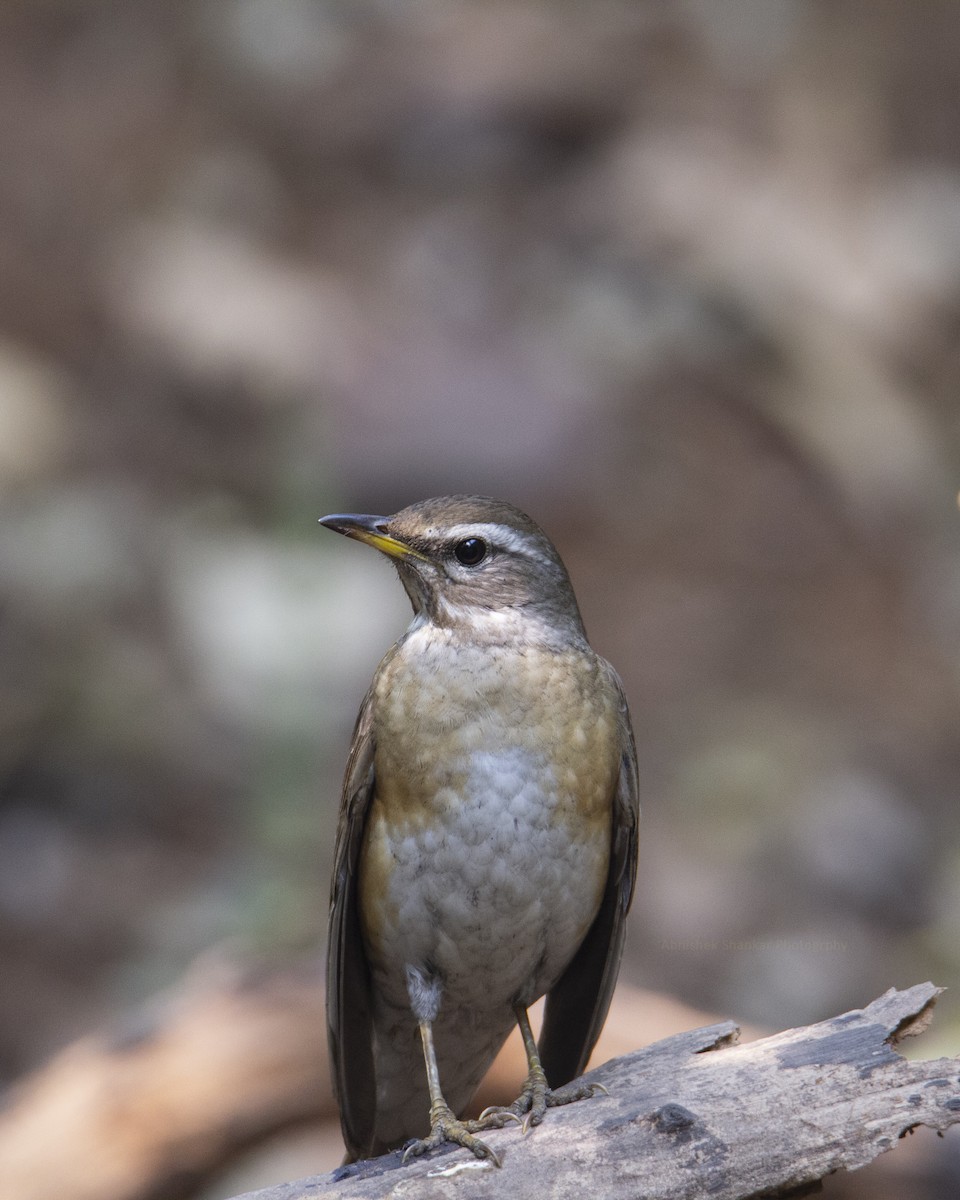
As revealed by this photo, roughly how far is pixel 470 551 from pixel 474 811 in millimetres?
857

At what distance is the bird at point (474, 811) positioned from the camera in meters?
4.75

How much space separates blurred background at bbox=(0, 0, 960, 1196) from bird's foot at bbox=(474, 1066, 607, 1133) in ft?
7.29

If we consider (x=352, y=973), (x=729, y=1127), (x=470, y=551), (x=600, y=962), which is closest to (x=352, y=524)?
(x=470, y=551)

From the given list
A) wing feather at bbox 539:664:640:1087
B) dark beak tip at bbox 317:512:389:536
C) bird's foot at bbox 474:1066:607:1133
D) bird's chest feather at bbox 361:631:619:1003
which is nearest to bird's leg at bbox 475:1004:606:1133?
bird's foot at bbox 474:1066:607:1133

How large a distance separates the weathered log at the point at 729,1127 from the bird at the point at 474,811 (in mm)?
213

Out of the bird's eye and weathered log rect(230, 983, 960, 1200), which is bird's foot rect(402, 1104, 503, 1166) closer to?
weathered log rect(230, 983, 960, 1200)

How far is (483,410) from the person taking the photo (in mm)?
11367

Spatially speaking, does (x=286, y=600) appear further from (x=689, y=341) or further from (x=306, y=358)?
(x=689, y=341)

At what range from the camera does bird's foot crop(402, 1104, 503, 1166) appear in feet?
14.2

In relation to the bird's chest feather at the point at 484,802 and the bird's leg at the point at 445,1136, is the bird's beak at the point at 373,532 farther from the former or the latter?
the bird's leg at the point at 445,1136

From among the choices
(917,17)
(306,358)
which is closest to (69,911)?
(306,358)

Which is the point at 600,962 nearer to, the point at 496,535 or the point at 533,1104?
the point at 533,1104

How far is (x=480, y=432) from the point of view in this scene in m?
11.2

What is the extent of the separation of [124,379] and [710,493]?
189 inches
